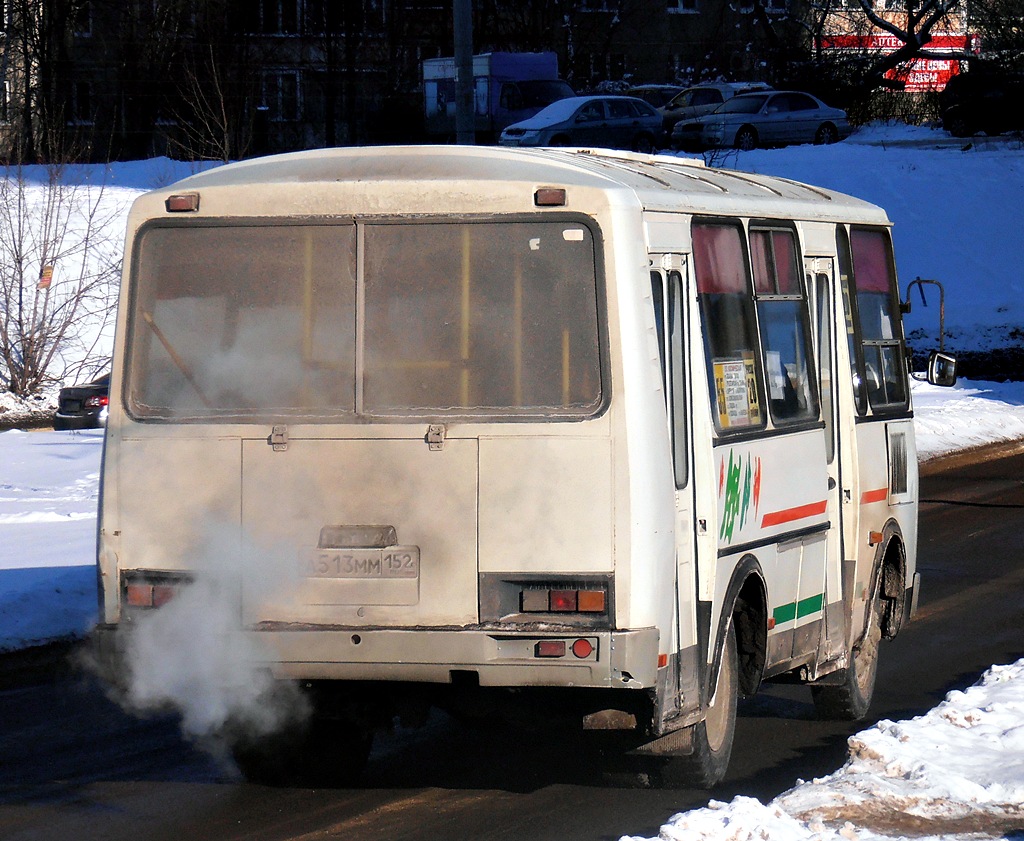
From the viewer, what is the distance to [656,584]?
20.3 feet

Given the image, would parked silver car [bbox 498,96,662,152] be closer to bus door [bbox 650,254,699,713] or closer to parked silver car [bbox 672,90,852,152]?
parked silver car [bbox 672,90,852,152]

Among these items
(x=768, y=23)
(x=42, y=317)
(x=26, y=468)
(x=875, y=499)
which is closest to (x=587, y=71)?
(x=768, y=23)

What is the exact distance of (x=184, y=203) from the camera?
6.70 m

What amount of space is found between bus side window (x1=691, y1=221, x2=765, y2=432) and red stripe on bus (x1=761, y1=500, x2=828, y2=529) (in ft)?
1.28

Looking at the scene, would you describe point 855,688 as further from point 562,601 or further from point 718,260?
point 562,601

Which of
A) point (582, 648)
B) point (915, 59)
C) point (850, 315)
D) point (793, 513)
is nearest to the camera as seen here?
point (582, 648)

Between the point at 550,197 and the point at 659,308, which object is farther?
the point at 659,308

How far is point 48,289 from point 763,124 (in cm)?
2478

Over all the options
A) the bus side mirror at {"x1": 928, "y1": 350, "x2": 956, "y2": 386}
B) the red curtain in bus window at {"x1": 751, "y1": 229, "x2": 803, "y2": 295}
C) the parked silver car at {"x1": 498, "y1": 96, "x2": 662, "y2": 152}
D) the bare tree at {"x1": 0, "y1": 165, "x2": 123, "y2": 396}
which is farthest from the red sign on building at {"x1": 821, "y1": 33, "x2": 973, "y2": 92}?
the red curtain in bus window at {"x1": 751, "y1": 229, "x2": 803, "y2": 295}

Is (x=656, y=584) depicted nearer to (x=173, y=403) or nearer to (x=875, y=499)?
(x=173, y=403)

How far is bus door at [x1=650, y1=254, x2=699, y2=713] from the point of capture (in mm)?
6449

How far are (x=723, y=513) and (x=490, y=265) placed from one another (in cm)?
134

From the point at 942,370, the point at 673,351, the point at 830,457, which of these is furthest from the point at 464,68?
the point at 673,351

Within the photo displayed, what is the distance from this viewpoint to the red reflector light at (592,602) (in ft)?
20.2
